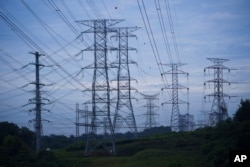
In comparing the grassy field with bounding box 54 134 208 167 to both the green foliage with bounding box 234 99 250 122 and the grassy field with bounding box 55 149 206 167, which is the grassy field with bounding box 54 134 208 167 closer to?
the grassy field with bounding box 55 149 206 167

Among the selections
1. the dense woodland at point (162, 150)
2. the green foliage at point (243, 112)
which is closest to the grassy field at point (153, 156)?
the dense woodland at point (162, 150)

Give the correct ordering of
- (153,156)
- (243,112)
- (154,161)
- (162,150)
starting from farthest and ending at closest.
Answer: (243,112) < (162,150) < (153,156) < (154,161)

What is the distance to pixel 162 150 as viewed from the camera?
48250 millimetres

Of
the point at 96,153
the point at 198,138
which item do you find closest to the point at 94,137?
the point at 96,153

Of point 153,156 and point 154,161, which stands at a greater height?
point 153,156

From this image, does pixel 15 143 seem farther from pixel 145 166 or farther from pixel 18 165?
pixel 145 166

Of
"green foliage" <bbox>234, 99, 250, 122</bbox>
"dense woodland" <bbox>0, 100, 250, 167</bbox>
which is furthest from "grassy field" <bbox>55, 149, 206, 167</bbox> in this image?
"green foliage" <bbox>234, 99, 250, 122</bbox>

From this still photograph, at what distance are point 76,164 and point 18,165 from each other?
941 cm

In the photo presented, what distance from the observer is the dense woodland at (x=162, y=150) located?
3562 cm

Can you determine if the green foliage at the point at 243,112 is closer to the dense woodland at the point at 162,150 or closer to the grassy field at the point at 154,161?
the dense woodland at the point at 162,150

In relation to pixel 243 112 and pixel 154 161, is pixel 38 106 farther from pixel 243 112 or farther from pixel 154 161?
pixel 243 112

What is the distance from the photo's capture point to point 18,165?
32.2 meters

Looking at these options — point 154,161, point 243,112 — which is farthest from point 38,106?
point 243,112

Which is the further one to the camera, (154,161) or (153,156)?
(153,156)
